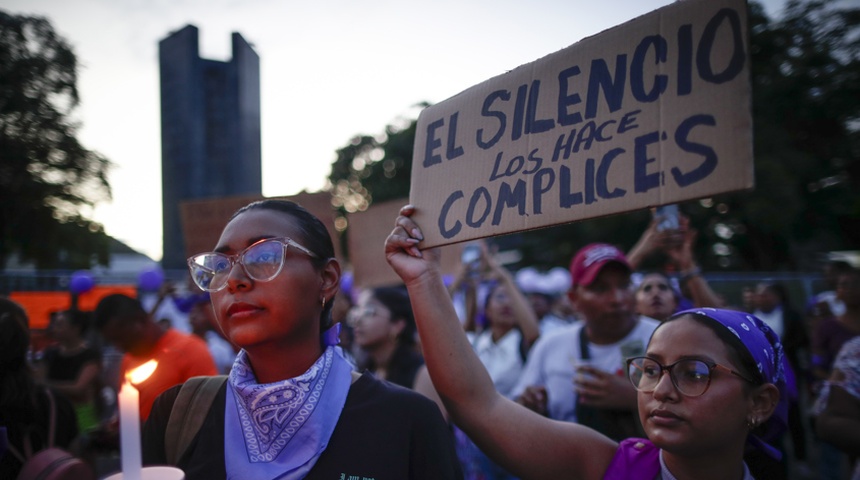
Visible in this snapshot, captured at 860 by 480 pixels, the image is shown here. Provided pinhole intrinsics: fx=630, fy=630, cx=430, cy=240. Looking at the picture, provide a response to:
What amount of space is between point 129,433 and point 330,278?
3.16 feet

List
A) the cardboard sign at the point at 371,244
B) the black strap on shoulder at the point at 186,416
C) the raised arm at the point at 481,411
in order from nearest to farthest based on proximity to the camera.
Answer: the black strap on shoulder at the point at 186,416 → the raised arm at the point at 481,411 → the cardboard sign at the point at 371,244

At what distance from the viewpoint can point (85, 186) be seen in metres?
18.1

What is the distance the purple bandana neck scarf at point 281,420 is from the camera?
163 cm

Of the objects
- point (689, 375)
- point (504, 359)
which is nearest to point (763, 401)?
point (689, 375)

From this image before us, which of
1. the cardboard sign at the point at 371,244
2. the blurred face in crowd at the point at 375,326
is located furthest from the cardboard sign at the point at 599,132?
the blurred face in crowd at the point at 375,326

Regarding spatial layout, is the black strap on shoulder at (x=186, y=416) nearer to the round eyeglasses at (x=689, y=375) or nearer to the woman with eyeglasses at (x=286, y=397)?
the woman with eyeglasses at (x=286, y=397)

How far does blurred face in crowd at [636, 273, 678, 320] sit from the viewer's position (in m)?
3.73

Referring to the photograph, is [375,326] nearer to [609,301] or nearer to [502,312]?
[502,312]

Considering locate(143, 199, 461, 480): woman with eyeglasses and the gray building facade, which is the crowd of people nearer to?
locate(143, 199, 461, 480): woman with eyeglasses

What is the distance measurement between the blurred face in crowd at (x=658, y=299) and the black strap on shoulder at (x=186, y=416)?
8.99 ft

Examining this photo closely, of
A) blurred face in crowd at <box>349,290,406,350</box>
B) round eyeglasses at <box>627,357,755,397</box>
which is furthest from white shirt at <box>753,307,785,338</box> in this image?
round eyeglasses at <box>627,357,755,397</box>

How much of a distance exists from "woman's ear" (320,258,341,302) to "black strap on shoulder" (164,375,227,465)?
1.36ft

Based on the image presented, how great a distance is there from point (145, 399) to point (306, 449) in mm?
1908

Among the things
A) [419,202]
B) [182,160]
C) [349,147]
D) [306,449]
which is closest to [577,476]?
[306,449]
